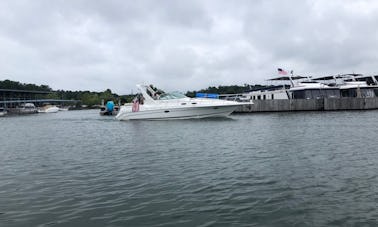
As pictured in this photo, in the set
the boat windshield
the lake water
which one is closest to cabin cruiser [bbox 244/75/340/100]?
the boat windshield

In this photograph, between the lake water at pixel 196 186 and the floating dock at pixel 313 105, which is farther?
the floating dock at pixel 313 105

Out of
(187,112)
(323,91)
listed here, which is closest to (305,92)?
(323,91)

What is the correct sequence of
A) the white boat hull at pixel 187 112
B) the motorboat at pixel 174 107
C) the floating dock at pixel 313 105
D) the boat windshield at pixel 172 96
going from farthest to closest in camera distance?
the floating dock at pixel 313 105
the boat windshield at pixel 172 96
the white boat hull at pixel 187 112
the motorboat at pixel 174 107

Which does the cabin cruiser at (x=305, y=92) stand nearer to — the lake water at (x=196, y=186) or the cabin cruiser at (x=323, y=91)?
the cabin cruiser at (x=323, y=91)

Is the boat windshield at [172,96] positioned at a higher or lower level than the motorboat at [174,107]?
higher

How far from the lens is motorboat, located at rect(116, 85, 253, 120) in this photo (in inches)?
1515

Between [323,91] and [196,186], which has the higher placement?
[323,91]

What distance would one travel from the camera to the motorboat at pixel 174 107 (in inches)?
1515

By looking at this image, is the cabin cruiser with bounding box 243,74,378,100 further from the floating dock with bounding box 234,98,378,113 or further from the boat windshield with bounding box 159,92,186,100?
the boat windshield with bounding box 159,92,186,100

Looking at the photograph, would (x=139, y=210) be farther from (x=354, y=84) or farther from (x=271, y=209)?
(x=354, y=84)

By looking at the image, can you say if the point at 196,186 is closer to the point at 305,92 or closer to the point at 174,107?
the point at 174,107

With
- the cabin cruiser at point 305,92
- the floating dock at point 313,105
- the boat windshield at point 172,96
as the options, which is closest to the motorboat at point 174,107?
the boat windshield at point 172,96

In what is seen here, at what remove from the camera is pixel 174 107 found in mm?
38844

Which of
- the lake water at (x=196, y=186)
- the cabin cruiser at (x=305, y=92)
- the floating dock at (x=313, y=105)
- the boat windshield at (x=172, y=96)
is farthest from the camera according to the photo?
the cabin cruiser at (x=305, y=92)
